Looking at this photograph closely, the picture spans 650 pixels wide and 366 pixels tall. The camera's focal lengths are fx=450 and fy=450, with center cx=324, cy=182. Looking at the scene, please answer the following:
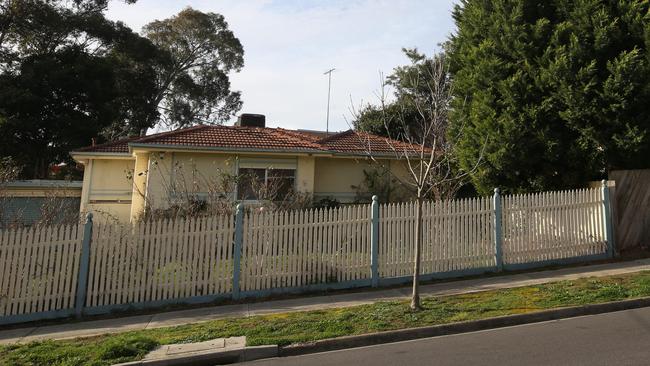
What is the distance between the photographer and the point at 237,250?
8.25 m

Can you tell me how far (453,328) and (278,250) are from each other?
139 inches

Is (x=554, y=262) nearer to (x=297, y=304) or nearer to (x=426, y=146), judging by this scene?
(x=297, y=304)

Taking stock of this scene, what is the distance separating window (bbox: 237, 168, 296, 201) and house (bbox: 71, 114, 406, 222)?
35mm

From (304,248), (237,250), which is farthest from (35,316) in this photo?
(304,248)

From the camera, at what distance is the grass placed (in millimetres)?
5641

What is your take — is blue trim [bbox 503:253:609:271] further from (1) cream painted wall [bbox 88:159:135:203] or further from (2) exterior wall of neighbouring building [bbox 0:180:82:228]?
(1) cream painted wall [bbox 88:159:135:203]

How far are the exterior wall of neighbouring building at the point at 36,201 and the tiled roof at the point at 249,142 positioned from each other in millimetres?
2338

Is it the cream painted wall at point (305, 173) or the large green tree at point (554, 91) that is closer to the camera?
the large green tree at point (554, 91)

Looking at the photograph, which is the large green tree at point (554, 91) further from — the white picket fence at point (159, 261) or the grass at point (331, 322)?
the white picket fence at point (159, 261)

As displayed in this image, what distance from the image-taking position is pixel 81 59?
2608 cm

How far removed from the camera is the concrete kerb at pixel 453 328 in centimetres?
578

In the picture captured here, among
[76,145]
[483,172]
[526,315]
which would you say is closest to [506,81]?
[483,172]

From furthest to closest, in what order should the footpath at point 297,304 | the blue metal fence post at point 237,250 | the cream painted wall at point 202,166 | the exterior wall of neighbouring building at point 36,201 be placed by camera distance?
the cream painted wall at point 202,166
the exterior wall of neighbouring building at point 36,201
the blue metal fence post at point 237,250
the footpath at point 297,304

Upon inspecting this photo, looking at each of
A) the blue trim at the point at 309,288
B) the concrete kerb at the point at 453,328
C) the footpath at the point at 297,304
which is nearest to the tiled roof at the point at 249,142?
the blue trim at the point at 309,288
